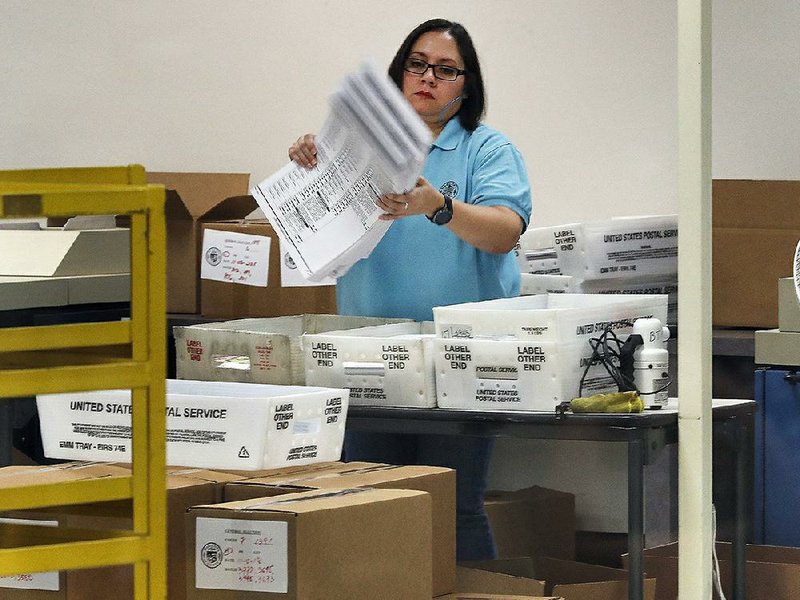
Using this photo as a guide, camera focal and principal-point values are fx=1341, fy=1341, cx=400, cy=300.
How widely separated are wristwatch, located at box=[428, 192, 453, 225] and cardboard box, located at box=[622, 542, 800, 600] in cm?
83

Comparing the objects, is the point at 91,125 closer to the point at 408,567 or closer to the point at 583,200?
the point at 583,200

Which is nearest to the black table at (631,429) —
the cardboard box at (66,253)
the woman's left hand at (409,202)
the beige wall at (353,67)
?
the woman's left hand at (409,202)

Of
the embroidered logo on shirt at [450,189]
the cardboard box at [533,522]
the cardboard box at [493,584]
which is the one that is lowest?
→ the cardboard box at [533,522]

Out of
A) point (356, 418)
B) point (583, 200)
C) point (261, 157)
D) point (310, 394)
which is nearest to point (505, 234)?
point (356, 418)

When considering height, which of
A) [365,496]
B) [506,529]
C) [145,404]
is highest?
[145,404]

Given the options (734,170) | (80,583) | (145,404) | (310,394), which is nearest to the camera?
(145,404)

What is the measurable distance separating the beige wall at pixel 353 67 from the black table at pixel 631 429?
145 centimetres

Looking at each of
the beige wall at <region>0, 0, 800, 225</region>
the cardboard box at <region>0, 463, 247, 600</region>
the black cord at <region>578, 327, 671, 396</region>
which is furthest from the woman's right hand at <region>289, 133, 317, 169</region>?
the beige wall at <region>0, 0, 800, 225</region>

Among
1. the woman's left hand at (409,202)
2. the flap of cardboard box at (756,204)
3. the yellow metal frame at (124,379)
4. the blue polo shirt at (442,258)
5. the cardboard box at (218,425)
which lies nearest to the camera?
the yellow metal frame at (124,379)

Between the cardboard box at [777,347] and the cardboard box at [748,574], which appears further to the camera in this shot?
the cardboard box at [777,347]

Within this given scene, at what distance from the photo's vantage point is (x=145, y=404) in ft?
5.15

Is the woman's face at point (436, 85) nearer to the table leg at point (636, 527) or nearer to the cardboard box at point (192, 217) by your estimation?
the table leg at point (636, 527)

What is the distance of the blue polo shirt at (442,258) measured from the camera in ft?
9.50

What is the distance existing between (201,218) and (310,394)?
204 cm
